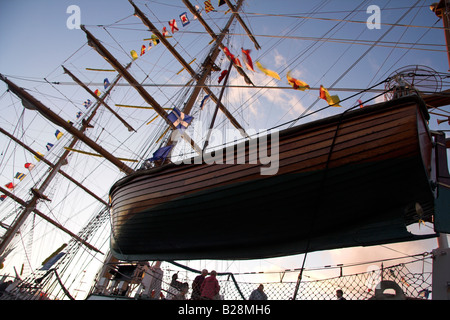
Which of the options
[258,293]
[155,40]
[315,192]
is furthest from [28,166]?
[315,192]

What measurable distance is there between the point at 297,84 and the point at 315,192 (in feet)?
8.78

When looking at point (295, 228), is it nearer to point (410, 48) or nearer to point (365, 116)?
point (365, 116)

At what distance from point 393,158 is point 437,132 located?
112 cm

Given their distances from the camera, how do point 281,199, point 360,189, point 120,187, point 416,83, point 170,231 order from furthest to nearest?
point 120,187 < point 170,231 < point 416,83 < point 281,199 < point 360,189

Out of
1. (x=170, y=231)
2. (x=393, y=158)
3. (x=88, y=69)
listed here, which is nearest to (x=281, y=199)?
(x=393, y=158)

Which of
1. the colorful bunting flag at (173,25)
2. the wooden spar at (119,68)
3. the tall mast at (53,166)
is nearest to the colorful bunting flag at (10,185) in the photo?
the tall mast at (53,166)

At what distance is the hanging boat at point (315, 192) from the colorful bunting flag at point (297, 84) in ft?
6.65

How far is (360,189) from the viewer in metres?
3.00

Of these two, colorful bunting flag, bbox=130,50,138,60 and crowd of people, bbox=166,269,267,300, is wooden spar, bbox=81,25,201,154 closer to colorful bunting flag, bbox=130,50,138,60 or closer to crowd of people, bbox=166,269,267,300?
colorful bunting flag, bbox=130,50,138,60

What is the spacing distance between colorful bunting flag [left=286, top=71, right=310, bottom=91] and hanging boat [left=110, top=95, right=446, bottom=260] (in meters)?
2.03

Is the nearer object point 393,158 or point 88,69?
point 393,158

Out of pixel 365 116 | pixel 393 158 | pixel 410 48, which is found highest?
pixel 410 48

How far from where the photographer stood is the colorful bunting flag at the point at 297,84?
5.03m

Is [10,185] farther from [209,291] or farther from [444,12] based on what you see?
[444,12]
